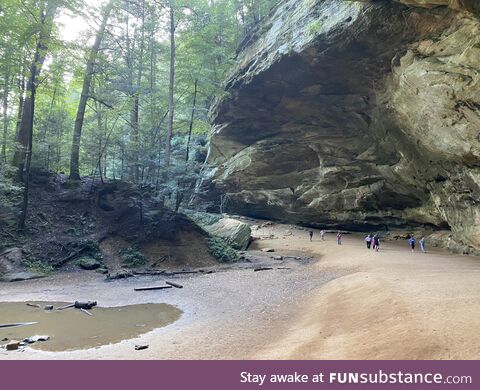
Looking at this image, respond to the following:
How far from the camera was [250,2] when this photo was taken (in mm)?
31125

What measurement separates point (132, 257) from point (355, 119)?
1600 centimetres

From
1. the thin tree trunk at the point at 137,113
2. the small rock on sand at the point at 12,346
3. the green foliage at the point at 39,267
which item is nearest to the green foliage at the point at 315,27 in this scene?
the thin tree trunk at the point at 137,113

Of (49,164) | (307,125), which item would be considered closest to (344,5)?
(307,125)

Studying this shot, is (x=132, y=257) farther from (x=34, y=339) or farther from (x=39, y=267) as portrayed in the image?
(x=34, y=339)

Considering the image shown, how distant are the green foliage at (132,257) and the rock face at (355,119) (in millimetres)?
12444

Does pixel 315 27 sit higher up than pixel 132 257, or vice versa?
pixel 315 27

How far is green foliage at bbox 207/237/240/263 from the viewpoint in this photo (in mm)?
Result: 18234

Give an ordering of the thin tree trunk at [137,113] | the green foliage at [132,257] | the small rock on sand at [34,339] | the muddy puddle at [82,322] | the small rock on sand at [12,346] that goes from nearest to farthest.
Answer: the small rock on sand at [12,346]
the small rock on sand at [34,339]
the muddy puddle at [82,322]
the green foliage at [132,257]
the thin tree trunk at [137,113]

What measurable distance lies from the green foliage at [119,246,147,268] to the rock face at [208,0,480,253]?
12.4 metres

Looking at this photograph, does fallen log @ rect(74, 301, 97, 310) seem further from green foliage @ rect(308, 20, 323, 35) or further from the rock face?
green foliage @ rect(308, 20, 323, 35)

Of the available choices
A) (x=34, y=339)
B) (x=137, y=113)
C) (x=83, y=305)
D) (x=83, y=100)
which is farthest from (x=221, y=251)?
(x=83, y=100)

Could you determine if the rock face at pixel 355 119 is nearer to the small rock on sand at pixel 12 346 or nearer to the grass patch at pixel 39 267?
the small rock on sand at pixel 12 346

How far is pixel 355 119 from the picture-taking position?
22234 mm

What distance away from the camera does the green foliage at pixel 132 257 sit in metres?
16.4
